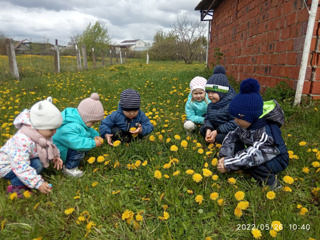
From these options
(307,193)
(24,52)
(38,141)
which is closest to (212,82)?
(307,193)

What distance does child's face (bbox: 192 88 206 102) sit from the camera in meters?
3.16

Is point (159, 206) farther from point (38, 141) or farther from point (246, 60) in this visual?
point (246, 60)

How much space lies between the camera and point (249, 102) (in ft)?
5.74

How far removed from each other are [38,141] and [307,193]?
240 centimetres

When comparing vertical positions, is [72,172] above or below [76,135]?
below

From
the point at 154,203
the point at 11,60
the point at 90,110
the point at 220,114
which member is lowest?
the point at 154,203

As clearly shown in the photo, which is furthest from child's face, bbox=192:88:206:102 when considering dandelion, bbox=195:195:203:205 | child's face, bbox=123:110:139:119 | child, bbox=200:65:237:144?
dandelion, bbox=195:195:203:205

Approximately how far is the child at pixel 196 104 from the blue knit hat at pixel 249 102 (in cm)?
133

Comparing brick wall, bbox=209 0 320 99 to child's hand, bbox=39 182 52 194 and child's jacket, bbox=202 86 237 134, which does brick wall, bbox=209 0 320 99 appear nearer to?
child's jacket, bbox=202 86 237 134

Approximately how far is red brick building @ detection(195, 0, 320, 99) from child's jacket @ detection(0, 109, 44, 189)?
3.98 meters

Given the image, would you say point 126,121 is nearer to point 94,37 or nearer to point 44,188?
point 44,188

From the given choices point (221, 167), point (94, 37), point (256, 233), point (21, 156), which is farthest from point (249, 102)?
point (94, 37)

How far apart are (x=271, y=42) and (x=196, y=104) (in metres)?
2.43

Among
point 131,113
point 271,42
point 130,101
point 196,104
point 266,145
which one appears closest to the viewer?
point 266,145
